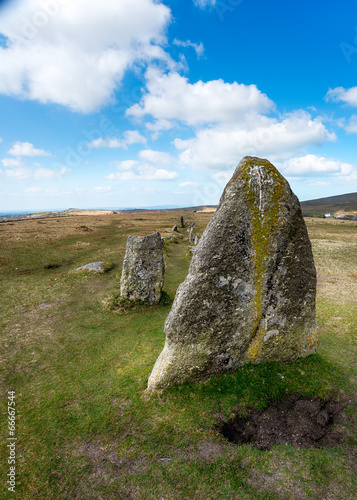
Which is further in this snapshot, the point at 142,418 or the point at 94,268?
the point at 94,268

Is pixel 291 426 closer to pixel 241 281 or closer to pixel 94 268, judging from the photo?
pixel 241 281

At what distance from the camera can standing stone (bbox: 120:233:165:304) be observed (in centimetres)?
1553

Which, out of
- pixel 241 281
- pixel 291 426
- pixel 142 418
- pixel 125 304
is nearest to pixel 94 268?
pixel 125 304

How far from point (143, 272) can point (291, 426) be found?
427 inches

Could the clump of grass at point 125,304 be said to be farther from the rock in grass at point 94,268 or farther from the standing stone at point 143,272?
the rock in grass at point 94,268

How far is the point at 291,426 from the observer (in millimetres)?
6473

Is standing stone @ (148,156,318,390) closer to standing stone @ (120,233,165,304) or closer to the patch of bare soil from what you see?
the patch of bare soil

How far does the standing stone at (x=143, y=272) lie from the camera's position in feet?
51.0

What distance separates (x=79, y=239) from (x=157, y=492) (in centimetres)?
3871

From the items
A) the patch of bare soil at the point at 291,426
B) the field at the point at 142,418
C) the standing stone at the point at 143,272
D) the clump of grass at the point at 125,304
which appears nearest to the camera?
the field at the point at 142,418

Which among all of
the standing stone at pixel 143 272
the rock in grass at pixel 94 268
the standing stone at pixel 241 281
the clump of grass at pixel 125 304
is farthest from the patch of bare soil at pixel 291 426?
the rock in grass at pixel 94 268

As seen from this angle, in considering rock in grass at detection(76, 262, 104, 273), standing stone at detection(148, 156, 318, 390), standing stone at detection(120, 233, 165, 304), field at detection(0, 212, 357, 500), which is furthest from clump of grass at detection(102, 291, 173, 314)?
standing stone at detection(148, 156, 318, 390)

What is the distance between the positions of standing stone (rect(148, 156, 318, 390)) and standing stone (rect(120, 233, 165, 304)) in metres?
7.73

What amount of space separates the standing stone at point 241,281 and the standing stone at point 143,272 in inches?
304
